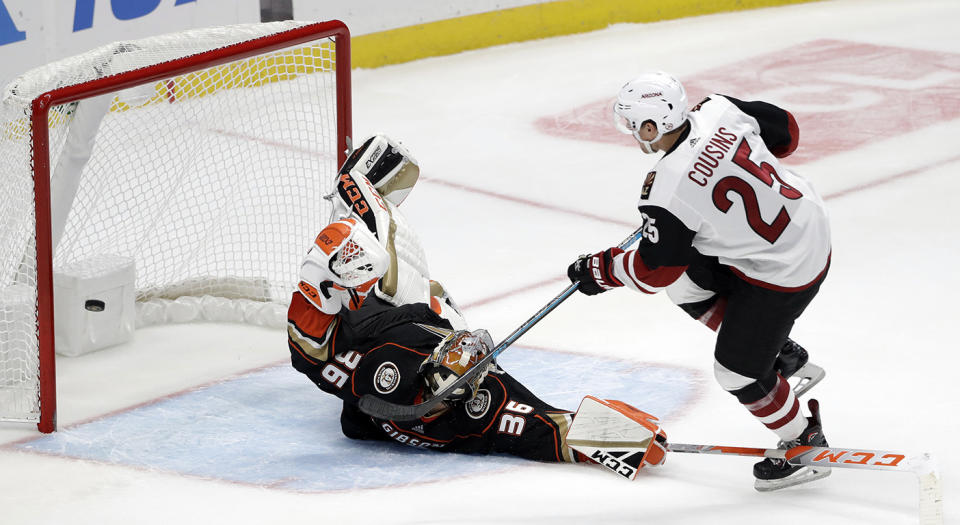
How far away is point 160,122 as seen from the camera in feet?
16.2

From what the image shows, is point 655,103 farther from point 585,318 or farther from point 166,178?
point 166,178

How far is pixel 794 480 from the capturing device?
3.43 m

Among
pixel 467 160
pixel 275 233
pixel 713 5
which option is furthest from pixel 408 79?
pixel 275 233

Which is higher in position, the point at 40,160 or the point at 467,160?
the point at 40,160

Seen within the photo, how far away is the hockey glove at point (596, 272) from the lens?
134 inches

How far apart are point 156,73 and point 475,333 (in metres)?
1.19

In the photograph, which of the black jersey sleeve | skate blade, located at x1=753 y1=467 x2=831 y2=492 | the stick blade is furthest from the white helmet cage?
skate blade, located at x1=753 y1=467 x2=831 y2=492

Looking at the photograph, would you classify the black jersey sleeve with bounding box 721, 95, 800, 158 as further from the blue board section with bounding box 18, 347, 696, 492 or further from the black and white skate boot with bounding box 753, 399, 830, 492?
the blue board section with bounding box 18, 347, 696, 492

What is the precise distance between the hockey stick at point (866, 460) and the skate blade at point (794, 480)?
4 centimetres

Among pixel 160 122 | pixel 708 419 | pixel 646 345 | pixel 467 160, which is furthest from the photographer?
pixel 467 160

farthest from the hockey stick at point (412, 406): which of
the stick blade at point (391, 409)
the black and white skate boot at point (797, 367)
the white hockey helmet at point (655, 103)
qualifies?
the black and white skate boot at point (797, 367)

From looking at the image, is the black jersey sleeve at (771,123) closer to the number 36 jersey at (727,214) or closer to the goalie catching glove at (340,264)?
the number 36 jersey at (727,214)

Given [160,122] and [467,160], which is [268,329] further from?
[467,160]

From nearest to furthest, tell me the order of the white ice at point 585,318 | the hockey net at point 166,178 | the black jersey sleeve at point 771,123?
the white ice at point 585,318 → the black jersey sleeve at point 771,123 → the hockey net at point 166,178
